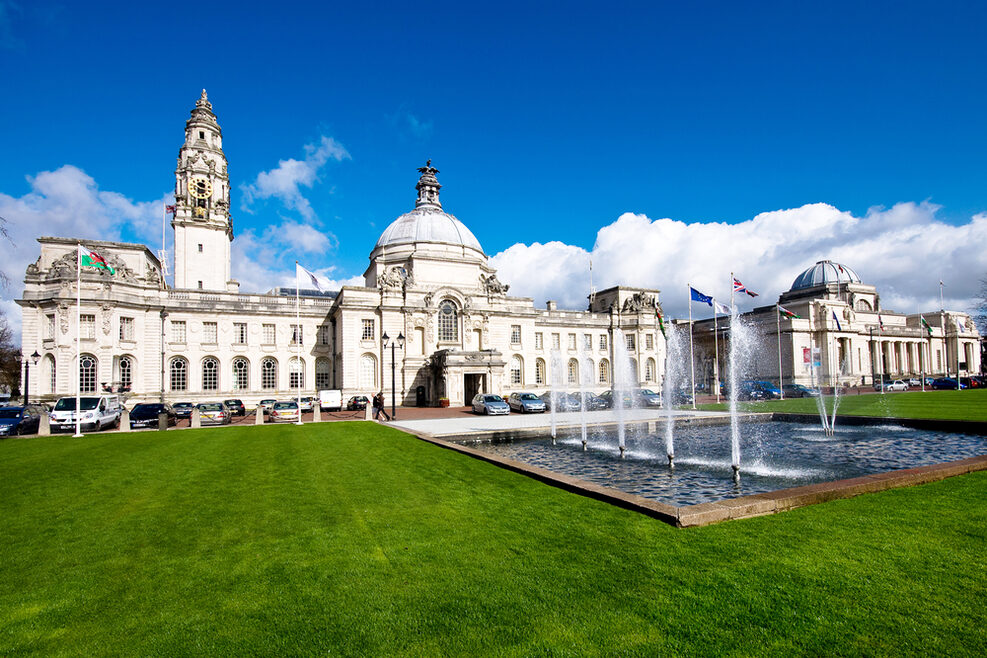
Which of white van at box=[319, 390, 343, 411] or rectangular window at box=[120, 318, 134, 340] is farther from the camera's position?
rectangular window at box=[120, 318, 134, 340]

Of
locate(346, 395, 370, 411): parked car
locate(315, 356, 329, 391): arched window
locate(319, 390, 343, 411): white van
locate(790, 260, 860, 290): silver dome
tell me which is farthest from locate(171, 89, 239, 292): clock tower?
locate(790, 260, 860, 290): silver dome

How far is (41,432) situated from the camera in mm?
23844

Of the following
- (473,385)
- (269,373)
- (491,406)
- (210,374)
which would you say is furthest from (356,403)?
(210,374)

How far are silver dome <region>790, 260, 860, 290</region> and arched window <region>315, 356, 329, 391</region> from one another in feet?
250

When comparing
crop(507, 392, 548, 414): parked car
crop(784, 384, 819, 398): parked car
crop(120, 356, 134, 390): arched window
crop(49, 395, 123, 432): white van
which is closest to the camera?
crop(49, 395, 123, 432): white van

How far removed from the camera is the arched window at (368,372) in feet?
164

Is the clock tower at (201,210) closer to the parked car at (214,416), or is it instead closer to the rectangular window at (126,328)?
the rectangular window at (126,328)

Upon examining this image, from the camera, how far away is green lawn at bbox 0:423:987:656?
4.88 meters

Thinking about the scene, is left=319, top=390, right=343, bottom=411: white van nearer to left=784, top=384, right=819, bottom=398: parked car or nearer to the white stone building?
the white stone building

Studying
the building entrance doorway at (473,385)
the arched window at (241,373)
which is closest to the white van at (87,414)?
the arched window at (241,373)

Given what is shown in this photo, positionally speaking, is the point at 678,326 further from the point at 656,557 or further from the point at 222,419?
the point at 656,557

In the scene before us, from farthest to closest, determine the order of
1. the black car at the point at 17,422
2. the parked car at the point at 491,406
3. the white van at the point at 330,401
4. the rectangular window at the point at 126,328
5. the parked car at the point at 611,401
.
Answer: the rectangular window at the point at 126,328, the white van at the point at 330,401, the parked car at the point at 611,401, the parked car at the point at 491,406, the black car at the point at 17,422

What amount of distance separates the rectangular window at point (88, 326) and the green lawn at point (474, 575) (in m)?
38.2

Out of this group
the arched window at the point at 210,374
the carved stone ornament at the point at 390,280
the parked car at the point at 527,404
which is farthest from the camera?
the carved stone ornament at the point at 390,280
